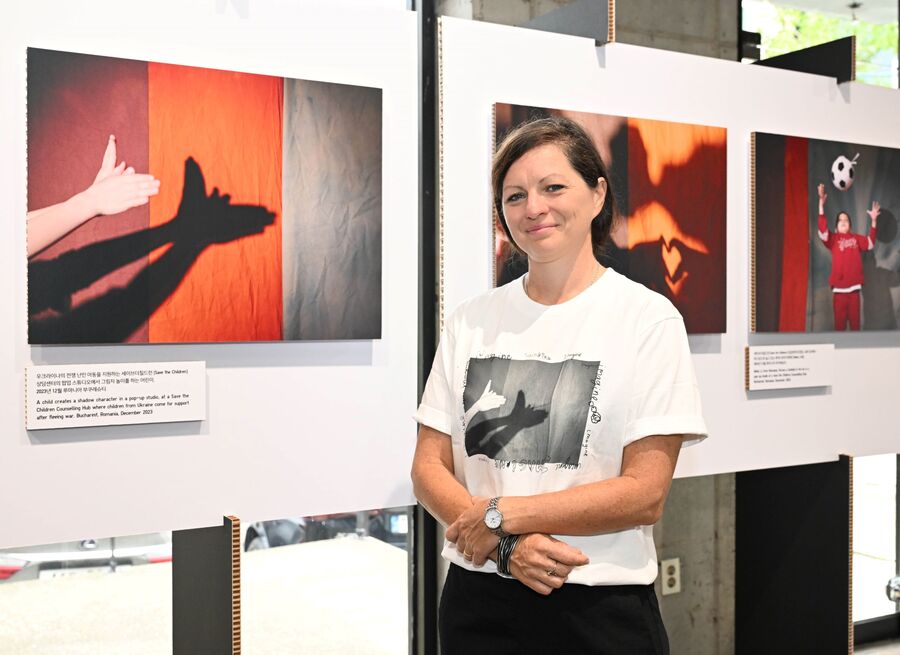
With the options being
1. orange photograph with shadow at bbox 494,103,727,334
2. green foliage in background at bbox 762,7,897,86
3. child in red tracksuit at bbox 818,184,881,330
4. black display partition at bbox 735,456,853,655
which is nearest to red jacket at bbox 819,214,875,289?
child in red tracksuit at bbox 818,184,881,330

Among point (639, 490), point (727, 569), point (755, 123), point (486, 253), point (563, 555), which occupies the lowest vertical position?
point (727, 569)

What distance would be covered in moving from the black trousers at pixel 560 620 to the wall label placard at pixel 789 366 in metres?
1.52

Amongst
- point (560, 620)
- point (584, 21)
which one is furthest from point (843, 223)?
point (560, 620)

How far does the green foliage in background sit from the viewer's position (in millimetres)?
3838

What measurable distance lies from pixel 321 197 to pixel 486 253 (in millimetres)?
504

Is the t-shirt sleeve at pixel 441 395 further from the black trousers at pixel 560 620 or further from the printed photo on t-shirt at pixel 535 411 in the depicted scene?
the black trousers at pixel 560 620

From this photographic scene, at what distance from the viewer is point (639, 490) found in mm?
1586

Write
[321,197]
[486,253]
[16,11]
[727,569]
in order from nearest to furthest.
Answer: [16,11] → [321,197] → [486,253] → [727,569]

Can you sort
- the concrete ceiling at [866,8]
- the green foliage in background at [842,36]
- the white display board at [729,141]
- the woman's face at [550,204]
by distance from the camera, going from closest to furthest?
the woman's face at [550,204] < the white display board at [729,141] < the green foliage in background at [842,36] < the concrete ceiling at [866,8]

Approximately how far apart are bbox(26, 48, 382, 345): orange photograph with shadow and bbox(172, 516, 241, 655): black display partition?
493mm

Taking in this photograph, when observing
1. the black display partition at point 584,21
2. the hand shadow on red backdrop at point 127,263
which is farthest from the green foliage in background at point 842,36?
the hand shadow on red backdrop at point 127,263

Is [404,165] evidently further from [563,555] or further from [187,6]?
[563,555]

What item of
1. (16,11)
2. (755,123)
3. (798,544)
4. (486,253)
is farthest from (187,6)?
(798,544)

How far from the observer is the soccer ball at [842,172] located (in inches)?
125
